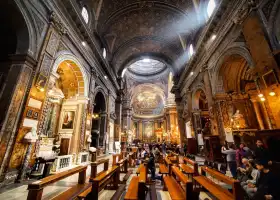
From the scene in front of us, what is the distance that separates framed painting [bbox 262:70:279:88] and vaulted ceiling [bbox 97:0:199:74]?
9.03m

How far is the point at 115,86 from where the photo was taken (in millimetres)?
16031

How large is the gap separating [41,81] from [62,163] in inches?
151

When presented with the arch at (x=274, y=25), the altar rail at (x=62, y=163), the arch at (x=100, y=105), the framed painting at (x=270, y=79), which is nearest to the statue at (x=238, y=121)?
the framed painting at (x=270, y=79)

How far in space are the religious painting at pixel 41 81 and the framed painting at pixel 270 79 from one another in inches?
303

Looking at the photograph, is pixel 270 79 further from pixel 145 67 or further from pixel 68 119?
pixel 145 67

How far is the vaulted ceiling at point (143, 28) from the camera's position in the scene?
36.9ft

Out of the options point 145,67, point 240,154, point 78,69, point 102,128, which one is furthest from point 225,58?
point 145,67

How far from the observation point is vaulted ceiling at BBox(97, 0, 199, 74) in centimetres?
1123

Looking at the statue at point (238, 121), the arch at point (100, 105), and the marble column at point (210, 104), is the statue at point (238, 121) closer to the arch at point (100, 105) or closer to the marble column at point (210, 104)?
the marble column at point (210, 104)

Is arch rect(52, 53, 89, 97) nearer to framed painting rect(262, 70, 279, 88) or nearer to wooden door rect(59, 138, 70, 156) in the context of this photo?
wooden door rect(59, 138, 70, 156)

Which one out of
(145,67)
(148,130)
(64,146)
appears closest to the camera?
(64,146)

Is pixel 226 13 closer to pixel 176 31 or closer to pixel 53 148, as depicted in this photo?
pixel 176 31

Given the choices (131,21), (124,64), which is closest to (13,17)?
(131,21)

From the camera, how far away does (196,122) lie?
1118cm
